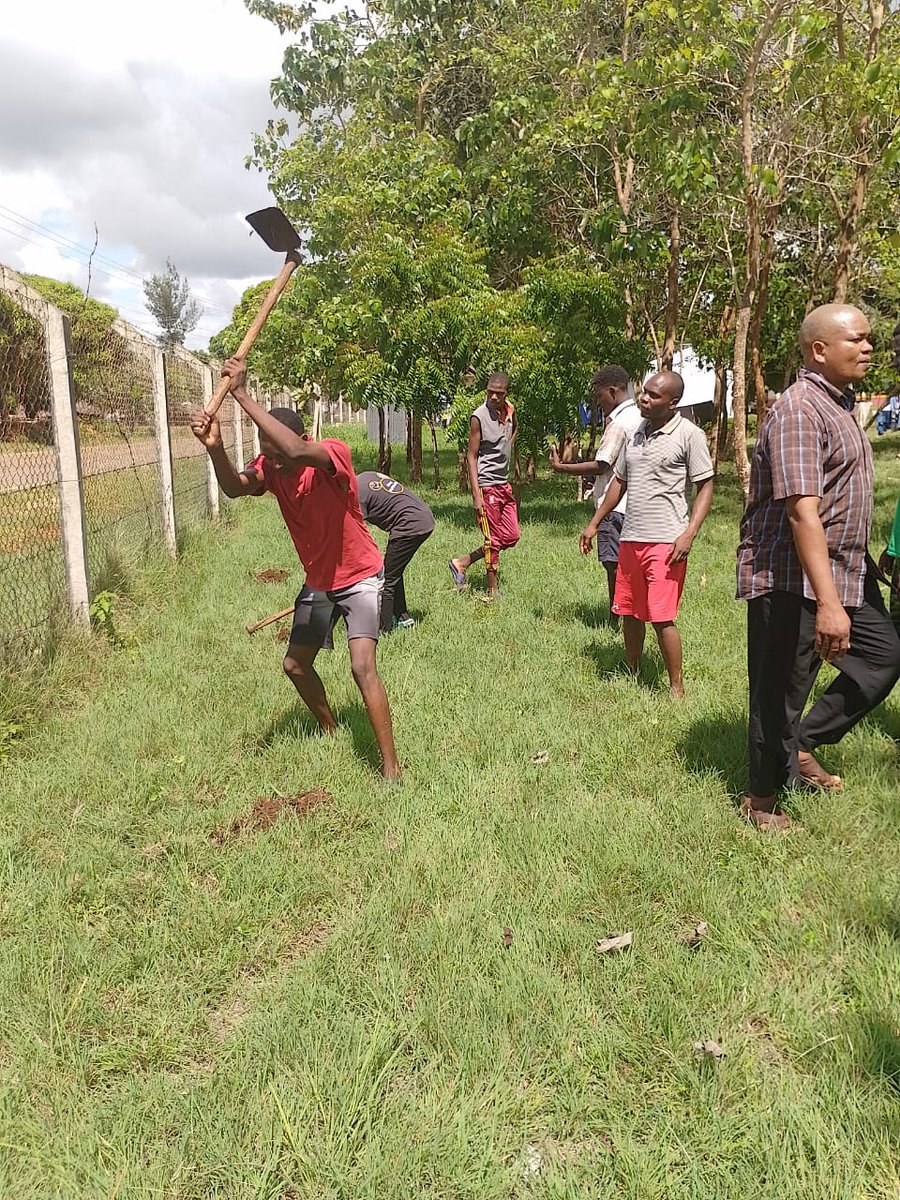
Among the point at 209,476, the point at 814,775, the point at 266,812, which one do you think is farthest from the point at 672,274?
the point at 266,812

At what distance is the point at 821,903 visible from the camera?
3.00 meters

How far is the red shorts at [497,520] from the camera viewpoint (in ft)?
25.3

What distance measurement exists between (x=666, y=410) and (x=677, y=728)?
1795 millimetres

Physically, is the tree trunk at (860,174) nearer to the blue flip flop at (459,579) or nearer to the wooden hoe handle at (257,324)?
the blue flip flop at (459,579)

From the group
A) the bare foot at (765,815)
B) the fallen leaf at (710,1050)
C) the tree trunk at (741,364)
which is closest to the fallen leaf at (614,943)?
the fallen leaf at (710,1050)

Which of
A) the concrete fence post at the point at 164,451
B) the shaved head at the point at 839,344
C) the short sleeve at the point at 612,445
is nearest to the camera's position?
the shaved head at the point at 839,344

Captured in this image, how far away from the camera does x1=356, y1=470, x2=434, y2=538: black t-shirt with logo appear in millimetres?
6625

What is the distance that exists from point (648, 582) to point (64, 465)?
3.91 m

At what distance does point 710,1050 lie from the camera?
7.77 feet

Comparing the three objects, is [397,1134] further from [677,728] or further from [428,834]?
[677,728]

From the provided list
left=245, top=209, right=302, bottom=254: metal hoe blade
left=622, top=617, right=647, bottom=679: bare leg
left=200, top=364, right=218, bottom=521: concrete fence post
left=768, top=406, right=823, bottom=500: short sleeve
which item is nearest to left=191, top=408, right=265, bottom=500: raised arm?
left=245, top=209, right=302, bottom=254: metal hoe blade

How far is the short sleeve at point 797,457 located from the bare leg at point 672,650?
181cm

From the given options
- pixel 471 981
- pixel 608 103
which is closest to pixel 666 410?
pixel 471 981

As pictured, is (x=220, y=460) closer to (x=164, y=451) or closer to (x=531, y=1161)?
(x=531, y=1161)
